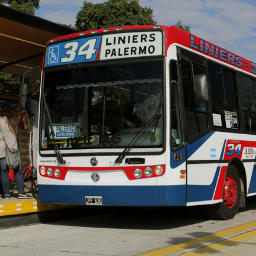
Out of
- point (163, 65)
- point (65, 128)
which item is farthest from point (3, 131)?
point (163, 65)

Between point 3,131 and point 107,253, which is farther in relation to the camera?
point 3,131

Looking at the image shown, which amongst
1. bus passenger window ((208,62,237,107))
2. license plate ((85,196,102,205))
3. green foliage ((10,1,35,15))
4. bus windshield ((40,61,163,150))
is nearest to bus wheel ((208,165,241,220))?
bus passenger window ((208,62,237,107))

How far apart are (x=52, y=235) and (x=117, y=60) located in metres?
3.03

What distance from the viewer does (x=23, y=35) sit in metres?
9.54

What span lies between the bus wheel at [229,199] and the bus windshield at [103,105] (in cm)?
218

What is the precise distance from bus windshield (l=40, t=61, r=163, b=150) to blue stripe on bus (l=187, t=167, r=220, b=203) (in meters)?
1.01

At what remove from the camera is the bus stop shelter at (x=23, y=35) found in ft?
28.4

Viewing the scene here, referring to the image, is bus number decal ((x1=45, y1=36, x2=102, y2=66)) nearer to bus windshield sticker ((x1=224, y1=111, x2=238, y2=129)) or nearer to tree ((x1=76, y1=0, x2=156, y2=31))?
bus windshield sticker ((x1=224, y1=111, x2=238, y2=129))

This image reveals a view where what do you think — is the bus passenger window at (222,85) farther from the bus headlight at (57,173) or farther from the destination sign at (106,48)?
the bus headlight at (57,173)

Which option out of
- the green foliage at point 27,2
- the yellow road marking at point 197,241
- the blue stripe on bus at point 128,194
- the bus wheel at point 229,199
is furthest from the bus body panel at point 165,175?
the green foliage at point 27,2

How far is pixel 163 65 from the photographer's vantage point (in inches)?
256

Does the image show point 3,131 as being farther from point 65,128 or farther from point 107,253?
point 107,253

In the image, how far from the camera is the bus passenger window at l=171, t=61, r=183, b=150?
254 inches

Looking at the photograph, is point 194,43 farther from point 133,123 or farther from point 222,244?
point 222,244
